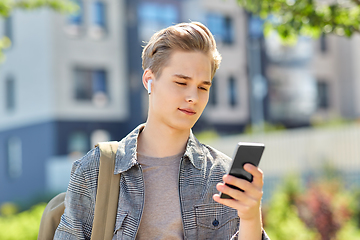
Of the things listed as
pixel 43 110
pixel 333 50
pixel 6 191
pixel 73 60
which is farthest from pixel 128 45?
pixel 333 50

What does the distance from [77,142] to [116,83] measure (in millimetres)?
3181

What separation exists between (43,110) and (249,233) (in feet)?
66.9

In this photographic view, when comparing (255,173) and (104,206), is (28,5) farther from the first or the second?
(255,173)

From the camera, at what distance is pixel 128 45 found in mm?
23047

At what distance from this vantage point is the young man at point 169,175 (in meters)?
2.29

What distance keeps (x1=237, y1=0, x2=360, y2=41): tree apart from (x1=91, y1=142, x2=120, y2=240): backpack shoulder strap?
288cm

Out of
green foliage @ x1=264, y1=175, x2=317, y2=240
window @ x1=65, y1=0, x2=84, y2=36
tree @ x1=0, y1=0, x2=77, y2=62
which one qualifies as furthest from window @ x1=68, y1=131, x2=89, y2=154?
tree @ x1=0, y1=0, x2=77, y2=62

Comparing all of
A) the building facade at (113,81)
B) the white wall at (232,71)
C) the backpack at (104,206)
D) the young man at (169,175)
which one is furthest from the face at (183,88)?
the white wall at (232,71)

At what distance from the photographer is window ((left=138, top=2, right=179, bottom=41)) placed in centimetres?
2314

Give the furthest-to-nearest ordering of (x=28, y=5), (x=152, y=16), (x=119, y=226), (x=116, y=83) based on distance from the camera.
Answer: (x=152, y=16) → (x=116, y=83) → (x=28, y=5) → (x=119, y=226)

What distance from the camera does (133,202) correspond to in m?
2.31

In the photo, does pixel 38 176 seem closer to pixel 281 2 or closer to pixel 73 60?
pixel 73 60

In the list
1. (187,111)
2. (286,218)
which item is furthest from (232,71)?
(187,111)

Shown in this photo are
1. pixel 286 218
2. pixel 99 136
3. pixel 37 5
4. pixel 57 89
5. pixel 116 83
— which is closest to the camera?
pixel 37 5
